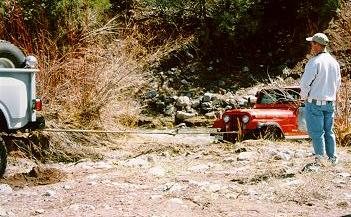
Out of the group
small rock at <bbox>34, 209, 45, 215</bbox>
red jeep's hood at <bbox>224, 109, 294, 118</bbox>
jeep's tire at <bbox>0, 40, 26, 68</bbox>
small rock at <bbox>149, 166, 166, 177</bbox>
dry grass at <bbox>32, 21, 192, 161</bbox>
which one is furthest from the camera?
red jeep's hood at <bbox>224, 109, 294, 118</bbox>

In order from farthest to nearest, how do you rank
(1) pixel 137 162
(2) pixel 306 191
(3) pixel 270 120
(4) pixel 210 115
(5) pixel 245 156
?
(4) pixel 210 115
(3) pixel 270 120
(1) pixel 137 162
(5) pixel 245 156
(2) pixel 306 191

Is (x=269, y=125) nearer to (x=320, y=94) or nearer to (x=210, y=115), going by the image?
(x=320, y=94)

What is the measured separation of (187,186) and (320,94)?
1.82m

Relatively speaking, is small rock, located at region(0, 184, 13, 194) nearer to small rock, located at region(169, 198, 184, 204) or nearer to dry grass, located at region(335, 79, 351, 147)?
small rock, located at region(169, 198, 184, 204)

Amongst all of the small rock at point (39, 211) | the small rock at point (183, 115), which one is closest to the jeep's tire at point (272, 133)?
the small rock at point (183, 115)

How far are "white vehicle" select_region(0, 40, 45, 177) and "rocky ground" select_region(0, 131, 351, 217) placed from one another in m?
0.55

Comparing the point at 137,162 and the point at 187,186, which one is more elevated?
the point at 187,186

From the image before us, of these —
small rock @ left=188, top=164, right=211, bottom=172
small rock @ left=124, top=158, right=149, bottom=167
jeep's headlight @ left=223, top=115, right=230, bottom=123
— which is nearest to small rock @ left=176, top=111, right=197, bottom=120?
jeep's headlight @ left=223, top=115, right=230, bottom=123

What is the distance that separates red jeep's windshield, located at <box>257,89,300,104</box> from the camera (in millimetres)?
10344

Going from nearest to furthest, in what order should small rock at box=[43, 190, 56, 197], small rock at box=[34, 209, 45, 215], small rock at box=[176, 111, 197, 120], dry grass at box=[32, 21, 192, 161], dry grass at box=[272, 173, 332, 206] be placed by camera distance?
small rock at box=[34, 209, 45, 215], dry grass at box=[272, 173, 332, 206], small rock at box=[43, 190, 56, 197], dry grass at box=[32, 21, 192, 161], small rock at box=[176, 111, 197, 120]

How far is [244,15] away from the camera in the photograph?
17516mm

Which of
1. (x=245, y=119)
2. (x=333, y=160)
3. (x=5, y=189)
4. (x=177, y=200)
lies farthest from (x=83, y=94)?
(x=177, y=200)

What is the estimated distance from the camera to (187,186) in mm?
5562

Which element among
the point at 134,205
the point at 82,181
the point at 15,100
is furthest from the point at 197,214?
the point at 15,100
